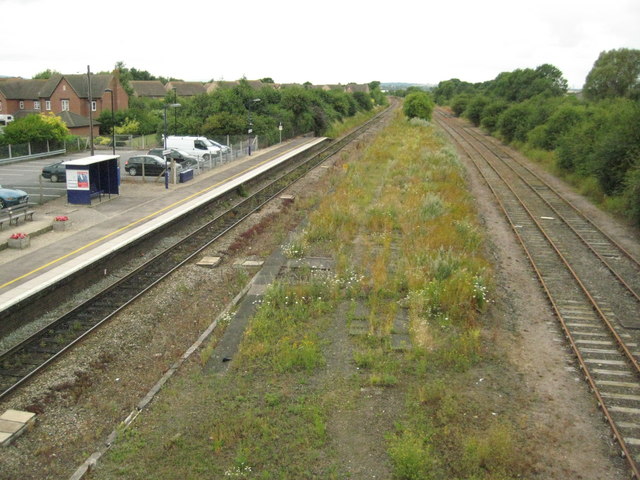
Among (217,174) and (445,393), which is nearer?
(445,393)

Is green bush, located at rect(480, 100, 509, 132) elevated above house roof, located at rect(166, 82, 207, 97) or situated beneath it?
situated beneath

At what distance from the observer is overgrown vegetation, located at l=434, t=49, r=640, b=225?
84.6 ft

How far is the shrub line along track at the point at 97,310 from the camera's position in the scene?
1122 centimetres

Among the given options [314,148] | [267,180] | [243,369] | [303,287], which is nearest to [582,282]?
[303,287]

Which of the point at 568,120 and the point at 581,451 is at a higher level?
the point at 568,120

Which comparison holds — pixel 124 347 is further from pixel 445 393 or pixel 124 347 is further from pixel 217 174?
pixel 217 174

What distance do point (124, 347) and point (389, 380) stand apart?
5913 millimetres

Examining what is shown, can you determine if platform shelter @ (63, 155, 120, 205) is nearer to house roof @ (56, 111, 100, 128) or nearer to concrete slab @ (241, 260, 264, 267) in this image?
concrete slab @ (241, 260, 264, 267)

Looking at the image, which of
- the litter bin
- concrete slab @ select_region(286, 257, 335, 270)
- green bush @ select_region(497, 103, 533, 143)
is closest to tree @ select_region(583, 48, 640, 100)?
green bush @ select_region(497, 103, 533, 143)

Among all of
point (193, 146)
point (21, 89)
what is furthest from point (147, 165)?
point (21, 89)

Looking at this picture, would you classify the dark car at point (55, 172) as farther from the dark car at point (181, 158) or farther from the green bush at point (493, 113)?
the green bush at point (493, 113)

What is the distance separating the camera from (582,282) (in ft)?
51.4

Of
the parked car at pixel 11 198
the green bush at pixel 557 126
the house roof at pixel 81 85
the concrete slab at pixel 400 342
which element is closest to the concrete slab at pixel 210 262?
the concrete slab at pixel 400 342

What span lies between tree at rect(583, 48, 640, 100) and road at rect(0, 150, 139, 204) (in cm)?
6790
